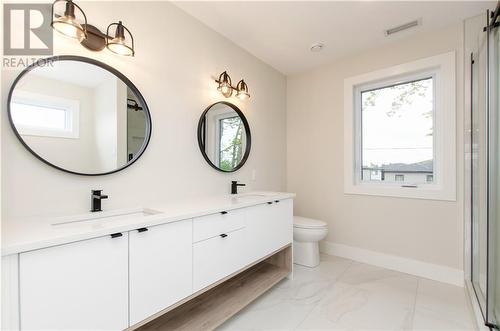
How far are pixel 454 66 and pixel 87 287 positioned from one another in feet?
10.3

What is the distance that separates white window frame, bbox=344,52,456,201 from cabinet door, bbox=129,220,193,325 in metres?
2.09

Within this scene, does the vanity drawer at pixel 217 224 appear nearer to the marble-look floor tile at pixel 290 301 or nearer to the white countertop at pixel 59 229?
the white countertop at pixel 59 229

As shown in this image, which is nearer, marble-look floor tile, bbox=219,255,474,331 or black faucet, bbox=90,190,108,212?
black faucet, bbox=90,190,108,212

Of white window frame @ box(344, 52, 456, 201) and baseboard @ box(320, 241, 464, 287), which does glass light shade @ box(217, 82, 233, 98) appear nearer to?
white window frame @ box(344, 52, 456, 201)

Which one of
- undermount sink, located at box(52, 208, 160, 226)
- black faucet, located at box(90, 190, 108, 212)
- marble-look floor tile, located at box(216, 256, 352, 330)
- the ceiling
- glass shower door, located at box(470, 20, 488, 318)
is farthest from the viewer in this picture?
the ceiling

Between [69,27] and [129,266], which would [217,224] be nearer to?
[129,266]

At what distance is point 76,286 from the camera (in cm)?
91

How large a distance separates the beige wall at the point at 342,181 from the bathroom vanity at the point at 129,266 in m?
1.33

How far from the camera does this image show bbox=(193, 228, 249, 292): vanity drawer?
1365 mm

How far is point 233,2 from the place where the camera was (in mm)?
1819

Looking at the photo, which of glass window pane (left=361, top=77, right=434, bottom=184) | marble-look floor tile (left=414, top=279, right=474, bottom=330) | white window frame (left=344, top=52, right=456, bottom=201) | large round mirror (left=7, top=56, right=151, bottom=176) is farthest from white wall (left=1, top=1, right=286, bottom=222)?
marble-look floor tile (left=414, top=279, right=474, bottom=330)

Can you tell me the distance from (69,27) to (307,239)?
2.49 meters

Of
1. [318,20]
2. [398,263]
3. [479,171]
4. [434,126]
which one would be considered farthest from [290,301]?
[318,20]

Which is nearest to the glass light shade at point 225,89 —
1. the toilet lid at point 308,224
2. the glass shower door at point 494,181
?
the toilet lid at point 308,224
